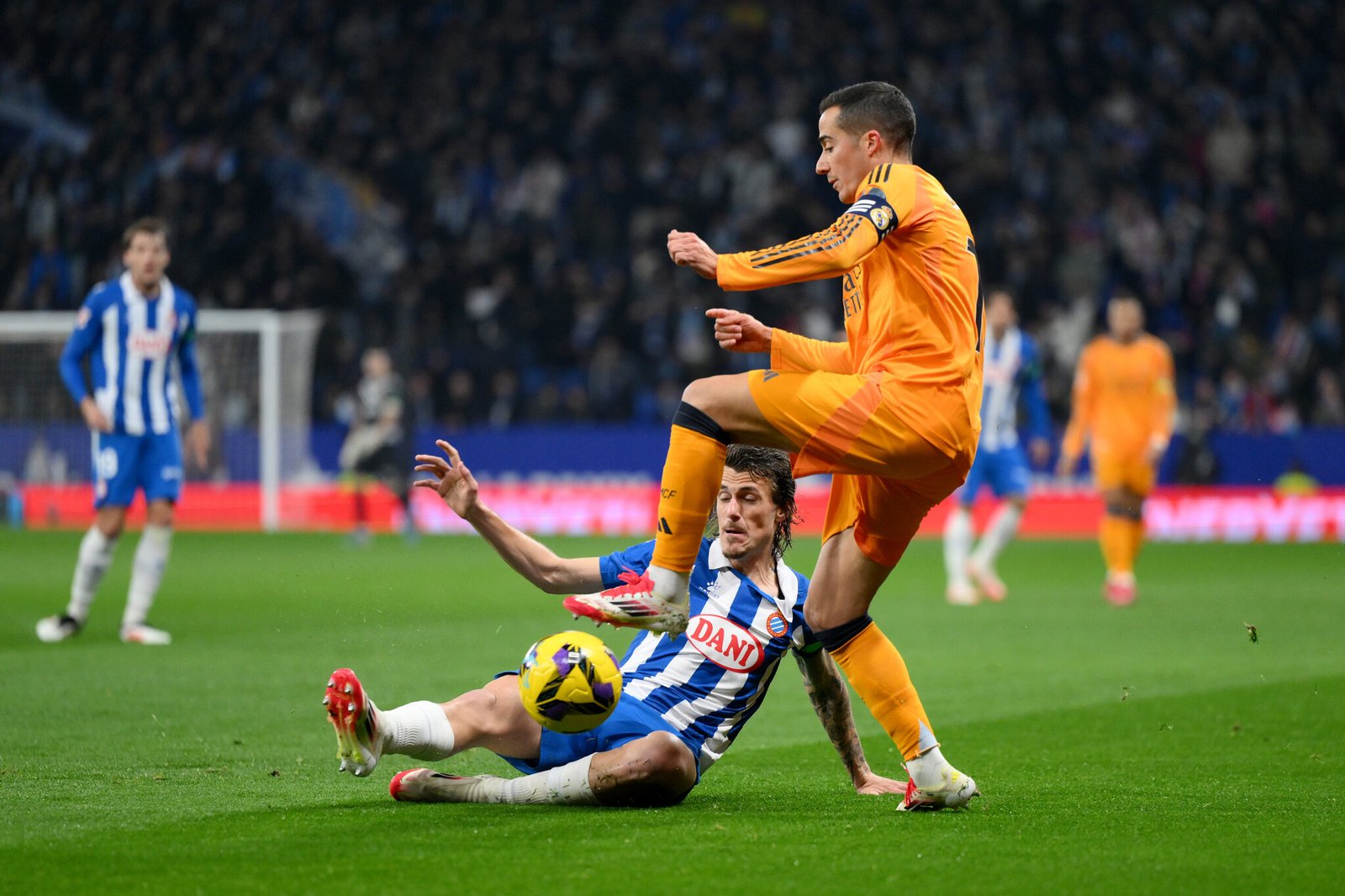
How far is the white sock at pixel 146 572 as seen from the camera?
9117 mm

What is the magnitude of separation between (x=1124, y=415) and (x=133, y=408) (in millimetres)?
7279

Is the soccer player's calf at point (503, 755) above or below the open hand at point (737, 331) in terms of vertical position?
below

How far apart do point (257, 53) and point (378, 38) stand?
1.80 meters

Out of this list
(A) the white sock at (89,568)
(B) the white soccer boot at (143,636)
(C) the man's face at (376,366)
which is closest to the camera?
(B) the white soccer boot at (143,636)

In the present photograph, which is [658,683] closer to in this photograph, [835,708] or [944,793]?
[835,708]

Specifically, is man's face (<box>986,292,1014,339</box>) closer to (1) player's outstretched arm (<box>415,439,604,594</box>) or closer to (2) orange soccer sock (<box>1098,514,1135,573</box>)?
(2) orange soccer sock (<box>1098,514,1135,573</box>)

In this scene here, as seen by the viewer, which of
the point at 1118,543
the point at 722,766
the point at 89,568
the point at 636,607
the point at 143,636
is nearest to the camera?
the point at 636,607

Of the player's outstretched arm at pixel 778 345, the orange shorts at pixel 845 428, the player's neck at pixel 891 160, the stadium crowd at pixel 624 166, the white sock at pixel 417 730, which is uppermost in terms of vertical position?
the stadium crowd at pixel 624 166

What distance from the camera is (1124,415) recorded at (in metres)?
12.4

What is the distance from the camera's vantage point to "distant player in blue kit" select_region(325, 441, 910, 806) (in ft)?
14.8

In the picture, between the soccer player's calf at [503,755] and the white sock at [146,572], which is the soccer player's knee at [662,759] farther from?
the white sock at [146,572]

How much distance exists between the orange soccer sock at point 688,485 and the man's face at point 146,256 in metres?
5.49

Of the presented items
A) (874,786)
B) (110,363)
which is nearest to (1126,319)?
(110,363)

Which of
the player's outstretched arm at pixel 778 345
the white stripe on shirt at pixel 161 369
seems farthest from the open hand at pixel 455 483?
the white stripe on shirt at pixel 161 369
